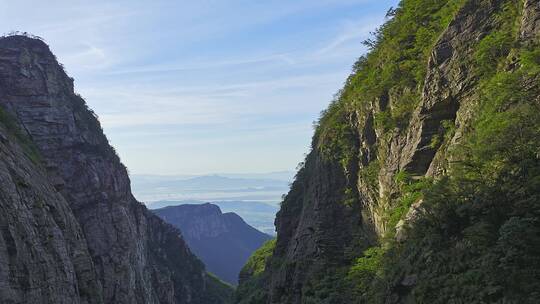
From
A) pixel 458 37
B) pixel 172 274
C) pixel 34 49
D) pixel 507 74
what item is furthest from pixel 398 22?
pixel 172 274

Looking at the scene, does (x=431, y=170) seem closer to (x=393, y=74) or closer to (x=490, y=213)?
(x=490, y=213)

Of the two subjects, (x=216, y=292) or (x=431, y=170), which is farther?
(x=216, y=292)

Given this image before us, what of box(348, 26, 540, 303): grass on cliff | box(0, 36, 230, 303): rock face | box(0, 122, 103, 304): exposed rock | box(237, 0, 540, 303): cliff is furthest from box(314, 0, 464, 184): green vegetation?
box(0, 36, 230, 303): rock face

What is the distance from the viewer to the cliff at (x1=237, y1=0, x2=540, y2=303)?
17.1 m

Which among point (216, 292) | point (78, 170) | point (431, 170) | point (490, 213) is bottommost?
point (216, 292)

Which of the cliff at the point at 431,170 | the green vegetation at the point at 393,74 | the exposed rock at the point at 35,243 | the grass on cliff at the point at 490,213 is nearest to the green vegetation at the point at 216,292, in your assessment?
the exposed rock at the point at 35,243

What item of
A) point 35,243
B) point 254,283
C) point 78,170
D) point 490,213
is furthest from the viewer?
point 254,283

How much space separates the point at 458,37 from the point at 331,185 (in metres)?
16.7

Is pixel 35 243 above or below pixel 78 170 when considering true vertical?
below

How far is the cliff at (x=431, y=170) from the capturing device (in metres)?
17.1

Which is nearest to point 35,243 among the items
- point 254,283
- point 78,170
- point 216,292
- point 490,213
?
point 78,170

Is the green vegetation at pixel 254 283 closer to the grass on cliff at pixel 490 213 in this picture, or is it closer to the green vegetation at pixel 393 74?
the green vegetation at pixel 393 74

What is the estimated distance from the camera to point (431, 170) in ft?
83.0

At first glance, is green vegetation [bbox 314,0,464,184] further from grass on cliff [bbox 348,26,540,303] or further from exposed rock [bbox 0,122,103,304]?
exposed rock [bbox 0,122,103,304]
